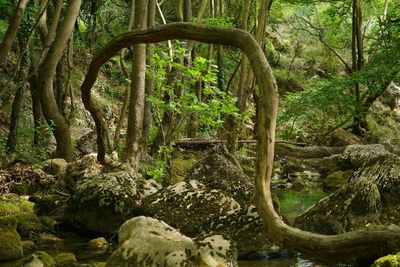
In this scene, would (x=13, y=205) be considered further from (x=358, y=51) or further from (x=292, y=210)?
(x=358, y=51)

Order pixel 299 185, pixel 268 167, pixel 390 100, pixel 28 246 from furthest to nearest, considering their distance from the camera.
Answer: pixel 390 100, pixel 299 185, pixel 28 246, pixel 268 167

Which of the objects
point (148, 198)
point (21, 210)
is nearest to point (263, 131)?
point (148, 198)

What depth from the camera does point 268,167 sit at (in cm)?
225

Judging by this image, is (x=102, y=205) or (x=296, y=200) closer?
(x=102, y=205)

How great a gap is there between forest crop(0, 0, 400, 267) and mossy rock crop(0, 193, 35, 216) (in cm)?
3

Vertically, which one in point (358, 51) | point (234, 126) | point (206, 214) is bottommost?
point (206, 214)

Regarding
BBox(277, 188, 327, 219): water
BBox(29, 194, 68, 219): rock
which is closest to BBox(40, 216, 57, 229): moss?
BBox(29, 194, 68, 219): rock

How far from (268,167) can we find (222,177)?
6455mm

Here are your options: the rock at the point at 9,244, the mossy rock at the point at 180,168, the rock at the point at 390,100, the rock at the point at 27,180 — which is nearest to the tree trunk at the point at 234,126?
the mossy rock at the point at 180,168

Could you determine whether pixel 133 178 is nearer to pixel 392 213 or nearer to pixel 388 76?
pixel 392 213

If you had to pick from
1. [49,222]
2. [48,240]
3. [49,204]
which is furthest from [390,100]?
[48,240]

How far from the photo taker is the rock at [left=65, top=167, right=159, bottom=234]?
23.0 ft

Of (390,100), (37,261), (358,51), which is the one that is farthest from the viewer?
(390,100)

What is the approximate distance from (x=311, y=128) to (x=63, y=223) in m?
17.8
